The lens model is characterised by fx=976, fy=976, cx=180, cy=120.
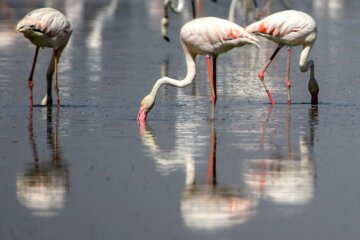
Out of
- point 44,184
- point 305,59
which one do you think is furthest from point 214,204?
point 305,59

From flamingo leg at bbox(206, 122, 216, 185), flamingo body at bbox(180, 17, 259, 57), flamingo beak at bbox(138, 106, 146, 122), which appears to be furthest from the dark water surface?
flamingo body at bbox(180, 17, 259, 57)

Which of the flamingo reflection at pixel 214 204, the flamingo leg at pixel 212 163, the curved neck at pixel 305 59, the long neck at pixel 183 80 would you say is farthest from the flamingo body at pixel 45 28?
the flamingo reflection at pixel 214 204

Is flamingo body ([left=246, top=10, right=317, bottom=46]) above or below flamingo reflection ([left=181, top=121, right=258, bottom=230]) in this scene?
above

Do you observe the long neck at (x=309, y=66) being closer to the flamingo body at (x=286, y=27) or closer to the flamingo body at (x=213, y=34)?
the flamingo body at (x=286, y=27)

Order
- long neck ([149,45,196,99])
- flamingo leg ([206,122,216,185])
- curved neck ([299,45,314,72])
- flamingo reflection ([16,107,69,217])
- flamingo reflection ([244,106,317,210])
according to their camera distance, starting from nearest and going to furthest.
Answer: flamingo reflection ([16,107,69,217]), flamingo reflection ([244,106,317,210]), flamingo leg ([206,122,216,185]), long neck ([149,45,196,99]), curved neck ([299,45,314,72])

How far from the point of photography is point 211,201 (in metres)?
7.17

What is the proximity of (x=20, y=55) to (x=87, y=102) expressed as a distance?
659 centimetres

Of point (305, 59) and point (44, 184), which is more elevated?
point (305, 59)

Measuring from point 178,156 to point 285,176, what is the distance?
→ 125cm

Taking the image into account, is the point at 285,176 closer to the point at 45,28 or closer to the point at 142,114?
the point at 142,114

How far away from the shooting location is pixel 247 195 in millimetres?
7363

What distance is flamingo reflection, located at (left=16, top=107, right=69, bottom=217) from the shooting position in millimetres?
7047

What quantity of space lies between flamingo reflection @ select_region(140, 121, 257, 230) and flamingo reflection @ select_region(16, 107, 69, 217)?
35.7 inches

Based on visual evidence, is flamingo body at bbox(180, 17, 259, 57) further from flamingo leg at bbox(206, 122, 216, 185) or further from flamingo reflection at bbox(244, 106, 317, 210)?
flamingo reflection at bbox(244, 106, 317, 210)
